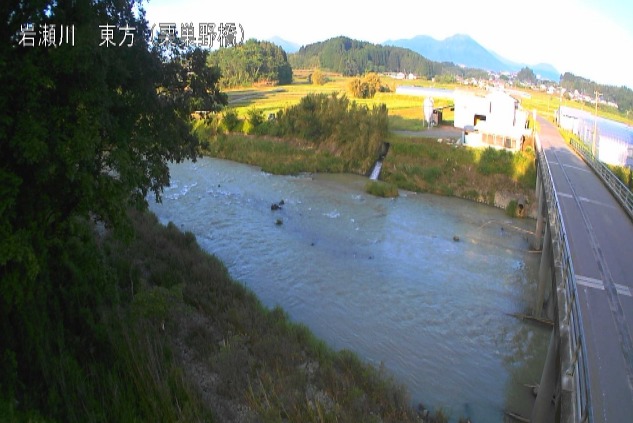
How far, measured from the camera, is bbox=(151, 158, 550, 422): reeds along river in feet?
42.8

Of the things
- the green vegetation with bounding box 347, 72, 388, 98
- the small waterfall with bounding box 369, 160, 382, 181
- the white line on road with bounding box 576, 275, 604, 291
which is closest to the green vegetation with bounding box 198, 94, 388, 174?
the small waterfall with bounding box 369, 160, 382, 181

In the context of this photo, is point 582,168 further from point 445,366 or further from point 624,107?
point 624,107

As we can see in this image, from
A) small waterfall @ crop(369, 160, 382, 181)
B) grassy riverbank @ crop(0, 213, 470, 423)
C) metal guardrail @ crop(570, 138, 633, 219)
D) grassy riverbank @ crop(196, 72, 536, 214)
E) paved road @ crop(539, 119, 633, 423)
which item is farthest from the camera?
small waterfall @ crop(369, 160, 382, 181)

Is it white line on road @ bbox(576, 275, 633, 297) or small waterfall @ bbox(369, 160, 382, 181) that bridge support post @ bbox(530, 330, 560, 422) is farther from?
small waterfall @ bbox(369, 160, 382, 181)

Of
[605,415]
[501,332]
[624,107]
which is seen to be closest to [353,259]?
[501,332]

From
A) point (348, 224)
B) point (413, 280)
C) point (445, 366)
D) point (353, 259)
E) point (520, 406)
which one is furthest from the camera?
point (348, 224)

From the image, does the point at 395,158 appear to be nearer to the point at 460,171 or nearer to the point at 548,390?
the point at 460,171

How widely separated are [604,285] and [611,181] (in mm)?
13215

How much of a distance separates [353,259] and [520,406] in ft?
31.5

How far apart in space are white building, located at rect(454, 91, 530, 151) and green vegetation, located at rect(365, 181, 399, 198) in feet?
33.5

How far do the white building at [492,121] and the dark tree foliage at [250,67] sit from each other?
2211 inches

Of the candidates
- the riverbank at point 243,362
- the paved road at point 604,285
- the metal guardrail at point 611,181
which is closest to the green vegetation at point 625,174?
the metal guardrail at point 611,181

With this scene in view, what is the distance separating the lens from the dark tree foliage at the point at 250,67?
318 ft

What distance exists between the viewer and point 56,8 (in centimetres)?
774
